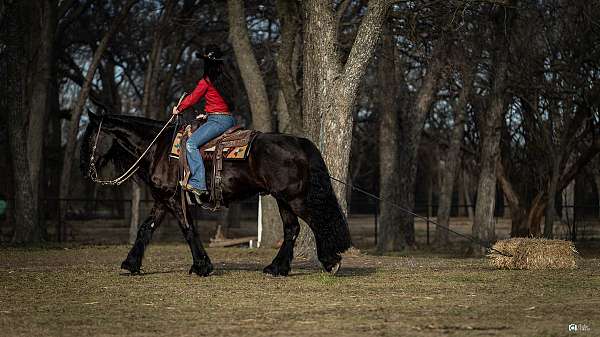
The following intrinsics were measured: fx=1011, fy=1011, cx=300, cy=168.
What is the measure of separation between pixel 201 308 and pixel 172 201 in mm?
3918

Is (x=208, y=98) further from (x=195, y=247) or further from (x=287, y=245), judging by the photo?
(x=287, y=245)

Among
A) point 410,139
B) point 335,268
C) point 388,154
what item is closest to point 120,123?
point 335,268

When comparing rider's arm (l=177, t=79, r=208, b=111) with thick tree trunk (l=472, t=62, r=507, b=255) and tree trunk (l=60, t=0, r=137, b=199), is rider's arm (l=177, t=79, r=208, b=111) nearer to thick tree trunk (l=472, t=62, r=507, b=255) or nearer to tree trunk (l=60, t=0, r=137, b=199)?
thick tree trunk (l=472, t=62, r=507, b=255)

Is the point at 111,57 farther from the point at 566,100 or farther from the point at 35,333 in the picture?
the point at 35,333

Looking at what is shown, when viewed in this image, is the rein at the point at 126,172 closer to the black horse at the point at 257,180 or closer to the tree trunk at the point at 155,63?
the black horse at the point at 257,180

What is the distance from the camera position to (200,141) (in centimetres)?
1415

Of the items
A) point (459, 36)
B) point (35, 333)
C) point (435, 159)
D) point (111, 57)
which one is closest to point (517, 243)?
point (35, 333)

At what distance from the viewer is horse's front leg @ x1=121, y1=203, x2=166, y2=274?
574 inches

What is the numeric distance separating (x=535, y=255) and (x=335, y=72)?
483 centimetres

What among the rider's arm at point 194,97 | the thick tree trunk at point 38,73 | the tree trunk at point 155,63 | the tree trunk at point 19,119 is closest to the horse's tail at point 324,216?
the rider's arm at point 194,97

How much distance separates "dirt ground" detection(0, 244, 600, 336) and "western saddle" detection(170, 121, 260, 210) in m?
1.33

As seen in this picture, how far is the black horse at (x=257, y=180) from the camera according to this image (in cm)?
1388

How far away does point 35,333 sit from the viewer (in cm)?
923

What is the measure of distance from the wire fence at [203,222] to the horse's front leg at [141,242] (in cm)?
1007
